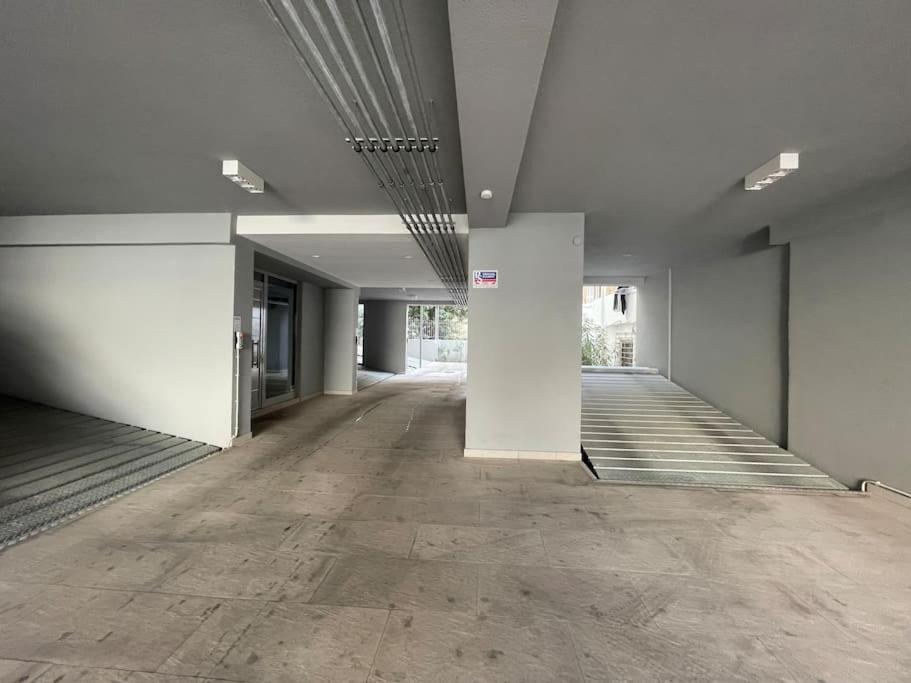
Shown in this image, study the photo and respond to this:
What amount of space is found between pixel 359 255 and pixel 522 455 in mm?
3763

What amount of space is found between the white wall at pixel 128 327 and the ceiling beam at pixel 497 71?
142 inches

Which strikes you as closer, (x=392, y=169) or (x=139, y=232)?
(x=392, y=169)

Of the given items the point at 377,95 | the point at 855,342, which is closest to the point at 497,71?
the point at 377,95

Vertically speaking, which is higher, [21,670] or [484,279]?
[484,279]

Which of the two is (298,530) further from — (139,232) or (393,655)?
(139,232)

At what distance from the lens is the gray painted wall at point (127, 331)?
4.68 meters

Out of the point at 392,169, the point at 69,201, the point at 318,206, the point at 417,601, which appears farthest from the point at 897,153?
the point at 69,201

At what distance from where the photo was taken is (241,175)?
3361 millimetres

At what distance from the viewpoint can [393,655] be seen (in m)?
1.70

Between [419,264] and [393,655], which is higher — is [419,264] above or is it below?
above

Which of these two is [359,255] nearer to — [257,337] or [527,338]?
[257,337]

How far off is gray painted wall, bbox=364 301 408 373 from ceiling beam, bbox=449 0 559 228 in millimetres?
11585

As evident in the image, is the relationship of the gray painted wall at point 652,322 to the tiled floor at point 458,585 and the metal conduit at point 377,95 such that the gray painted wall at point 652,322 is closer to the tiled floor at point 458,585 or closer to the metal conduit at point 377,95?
the tiled floor at point 458,585

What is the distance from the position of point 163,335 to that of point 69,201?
170cm
